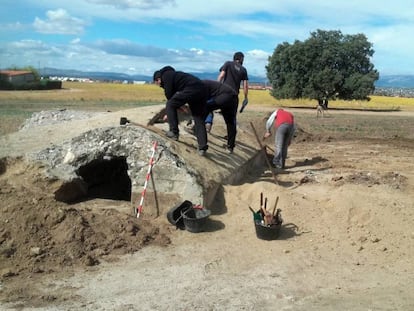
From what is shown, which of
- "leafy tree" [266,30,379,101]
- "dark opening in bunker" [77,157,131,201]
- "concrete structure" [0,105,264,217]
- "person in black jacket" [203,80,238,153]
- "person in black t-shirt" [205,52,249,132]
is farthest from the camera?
"leafy tree" [266,30,379,101]

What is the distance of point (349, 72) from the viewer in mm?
53469

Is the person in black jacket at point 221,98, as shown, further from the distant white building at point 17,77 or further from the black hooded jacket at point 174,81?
the distant white building at point 17,77

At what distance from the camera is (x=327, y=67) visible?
52.4 metres

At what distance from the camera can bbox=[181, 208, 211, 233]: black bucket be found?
308 inches

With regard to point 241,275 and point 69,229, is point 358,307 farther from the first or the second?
point 69,229

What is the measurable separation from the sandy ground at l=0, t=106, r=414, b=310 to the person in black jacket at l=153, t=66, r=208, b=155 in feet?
4.52

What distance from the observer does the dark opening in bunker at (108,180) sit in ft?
34.4

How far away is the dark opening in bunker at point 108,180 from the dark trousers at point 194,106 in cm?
151

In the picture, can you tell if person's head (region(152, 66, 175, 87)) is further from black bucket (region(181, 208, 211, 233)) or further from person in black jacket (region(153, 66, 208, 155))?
black bucket (region(181, 208, 211, 233))

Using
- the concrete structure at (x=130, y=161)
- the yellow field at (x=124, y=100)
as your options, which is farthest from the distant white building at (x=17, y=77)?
the concrete structure at (x=130, y=161)

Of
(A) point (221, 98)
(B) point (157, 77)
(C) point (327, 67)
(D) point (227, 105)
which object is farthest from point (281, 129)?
(C) point (327, 67)

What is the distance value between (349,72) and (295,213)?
47679mm

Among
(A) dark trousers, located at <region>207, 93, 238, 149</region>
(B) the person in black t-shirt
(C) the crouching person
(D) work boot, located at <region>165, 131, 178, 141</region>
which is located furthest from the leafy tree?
(D) work boot, located at <region>165, 131, 178, 141</region>

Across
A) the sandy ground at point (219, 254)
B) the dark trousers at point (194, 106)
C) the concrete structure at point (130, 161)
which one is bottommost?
the sandy ground at point (219, 254)
